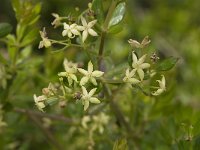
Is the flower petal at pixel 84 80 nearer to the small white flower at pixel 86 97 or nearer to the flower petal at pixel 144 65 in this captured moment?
the small white flower at pixel 86 97

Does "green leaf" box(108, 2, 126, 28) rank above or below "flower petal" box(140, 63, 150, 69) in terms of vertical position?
above

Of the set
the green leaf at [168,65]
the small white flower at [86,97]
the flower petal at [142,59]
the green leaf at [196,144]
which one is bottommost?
the green leaf at [196,144]

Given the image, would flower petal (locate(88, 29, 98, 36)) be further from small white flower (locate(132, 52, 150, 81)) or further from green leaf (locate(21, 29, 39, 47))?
green leaf (locate(21, 29, 39, 47))

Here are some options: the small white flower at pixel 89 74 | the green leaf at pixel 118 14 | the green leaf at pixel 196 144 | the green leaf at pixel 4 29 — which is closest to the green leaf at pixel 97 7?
the green leaf at pixel 118 14

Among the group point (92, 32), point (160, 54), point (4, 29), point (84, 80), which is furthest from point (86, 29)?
point (160, 54)

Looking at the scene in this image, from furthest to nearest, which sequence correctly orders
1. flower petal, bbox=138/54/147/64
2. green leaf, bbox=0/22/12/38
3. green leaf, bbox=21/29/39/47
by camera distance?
green leaf, bbox=21/29/39/47 → green leaf, bbox=0/22/12/38 → flower petal, bbox=138/54/147/64

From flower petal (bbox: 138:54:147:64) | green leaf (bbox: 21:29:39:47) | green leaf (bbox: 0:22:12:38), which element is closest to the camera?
flower petal (bbox: 138:54:147:64)

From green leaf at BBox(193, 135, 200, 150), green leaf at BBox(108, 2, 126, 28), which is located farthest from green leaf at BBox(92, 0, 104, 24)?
green leaf at BBox(193, 135, 200, 150)

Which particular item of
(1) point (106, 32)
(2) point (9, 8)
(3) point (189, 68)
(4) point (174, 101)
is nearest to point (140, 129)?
(4) point (174, 101)
